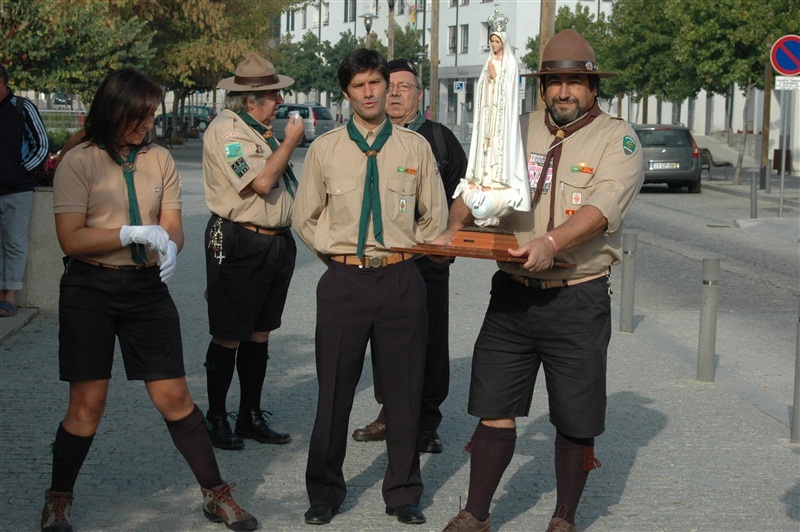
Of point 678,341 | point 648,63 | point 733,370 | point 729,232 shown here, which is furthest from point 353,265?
point 648,63

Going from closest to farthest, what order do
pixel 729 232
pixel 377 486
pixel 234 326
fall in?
pixel 377 486, pixel 234 326, pixel 729 232

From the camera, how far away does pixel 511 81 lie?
4734 millimetres

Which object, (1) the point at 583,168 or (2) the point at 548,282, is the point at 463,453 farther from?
(1) the point at 583,168

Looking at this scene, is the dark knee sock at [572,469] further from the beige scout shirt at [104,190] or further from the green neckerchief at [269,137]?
the green neckerchief at [269,137]

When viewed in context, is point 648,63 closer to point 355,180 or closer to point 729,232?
point 729,232

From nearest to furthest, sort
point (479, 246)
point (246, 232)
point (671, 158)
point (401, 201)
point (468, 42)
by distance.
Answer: point (479, 246)
point (401, 201)
point (246, 232)
point (671, 158)
point (468, 42)

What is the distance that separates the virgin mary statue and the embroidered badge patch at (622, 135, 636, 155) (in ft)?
1.41

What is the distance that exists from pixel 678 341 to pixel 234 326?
4.93 m

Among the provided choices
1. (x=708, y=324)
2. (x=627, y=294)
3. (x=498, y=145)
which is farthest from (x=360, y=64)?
(x=627, y=294)

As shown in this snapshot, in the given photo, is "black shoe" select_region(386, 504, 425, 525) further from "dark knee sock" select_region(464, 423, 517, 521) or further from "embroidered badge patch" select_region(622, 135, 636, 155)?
"embroidered badge patch" select_region(622, 135, 636, 155)

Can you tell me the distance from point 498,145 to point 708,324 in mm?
4023

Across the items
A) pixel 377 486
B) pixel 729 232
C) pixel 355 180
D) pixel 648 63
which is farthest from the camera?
pixel 648 63

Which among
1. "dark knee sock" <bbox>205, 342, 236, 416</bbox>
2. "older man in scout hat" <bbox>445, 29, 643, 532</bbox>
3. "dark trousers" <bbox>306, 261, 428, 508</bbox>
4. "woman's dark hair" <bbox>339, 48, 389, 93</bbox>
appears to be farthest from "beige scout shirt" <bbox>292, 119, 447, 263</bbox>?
"dark knee sock" <bbox>205, 342, 236, 416</bbox>

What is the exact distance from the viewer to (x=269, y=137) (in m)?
6.36
